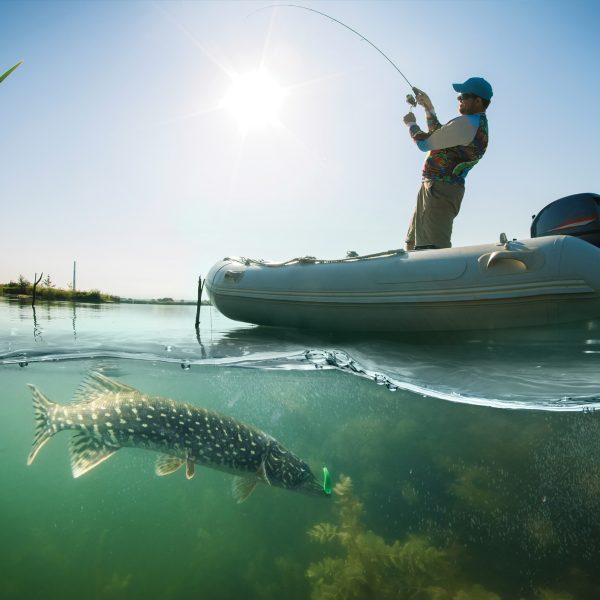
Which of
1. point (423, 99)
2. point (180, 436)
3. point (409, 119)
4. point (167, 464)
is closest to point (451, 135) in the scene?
point (409, 119)

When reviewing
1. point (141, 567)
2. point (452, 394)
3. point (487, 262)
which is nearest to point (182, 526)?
point (141, 567)

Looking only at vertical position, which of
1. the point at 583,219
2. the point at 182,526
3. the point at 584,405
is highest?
the point at 583,219

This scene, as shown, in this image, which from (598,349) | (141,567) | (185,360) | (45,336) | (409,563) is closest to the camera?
(409,563)

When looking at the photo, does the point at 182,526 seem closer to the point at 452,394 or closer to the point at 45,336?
the point at 45,336

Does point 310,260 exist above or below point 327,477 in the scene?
above

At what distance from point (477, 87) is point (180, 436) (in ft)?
19.0

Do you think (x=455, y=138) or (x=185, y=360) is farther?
(x=185, y=360)

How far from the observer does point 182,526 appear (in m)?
7.34

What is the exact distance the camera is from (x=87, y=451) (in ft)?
12.3

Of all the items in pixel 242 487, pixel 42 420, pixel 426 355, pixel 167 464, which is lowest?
pixel 242 487

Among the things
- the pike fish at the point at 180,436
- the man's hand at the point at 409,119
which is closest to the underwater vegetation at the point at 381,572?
the pike fish at the point at 180,436

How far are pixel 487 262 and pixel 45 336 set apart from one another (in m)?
7.09

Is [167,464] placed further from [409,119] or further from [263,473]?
[409,119]

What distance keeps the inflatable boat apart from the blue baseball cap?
6.01 ft
